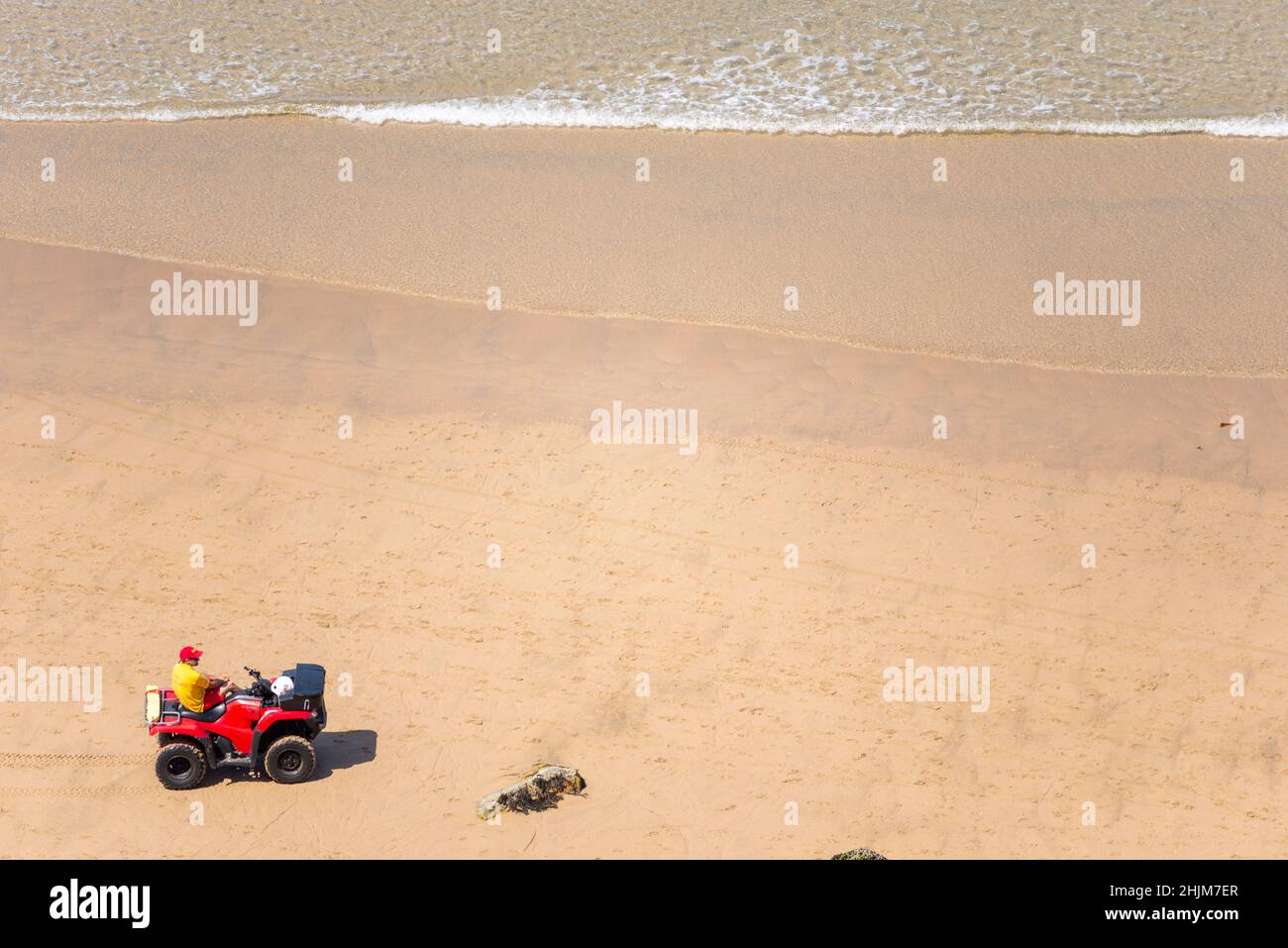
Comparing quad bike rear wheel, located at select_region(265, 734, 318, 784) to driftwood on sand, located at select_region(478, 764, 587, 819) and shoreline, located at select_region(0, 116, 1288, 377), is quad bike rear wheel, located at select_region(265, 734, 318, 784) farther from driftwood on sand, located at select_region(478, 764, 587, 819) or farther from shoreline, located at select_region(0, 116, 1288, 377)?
shoreline, located at select_region(0, 116, 1288, 377)

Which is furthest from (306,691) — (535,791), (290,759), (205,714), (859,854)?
(859,854)

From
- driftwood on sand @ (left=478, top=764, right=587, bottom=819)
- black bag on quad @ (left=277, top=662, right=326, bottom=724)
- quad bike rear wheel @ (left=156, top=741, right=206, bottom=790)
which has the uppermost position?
black bag on quad @ (left=277, top=662, right=326, bottom=724)

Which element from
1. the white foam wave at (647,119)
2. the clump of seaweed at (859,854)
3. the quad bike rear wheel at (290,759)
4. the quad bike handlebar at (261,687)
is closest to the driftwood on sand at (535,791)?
the quad bike rear wheel at (290,759)

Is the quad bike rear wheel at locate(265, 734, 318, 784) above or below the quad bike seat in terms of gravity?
below

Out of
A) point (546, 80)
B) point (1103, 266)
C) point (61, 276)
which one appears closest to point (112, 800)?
point (61, 276)

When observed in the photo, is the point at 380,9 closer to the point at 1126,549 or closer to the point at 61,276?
the point at 61,276

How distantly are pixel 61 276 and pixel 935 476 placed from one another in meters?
9.32

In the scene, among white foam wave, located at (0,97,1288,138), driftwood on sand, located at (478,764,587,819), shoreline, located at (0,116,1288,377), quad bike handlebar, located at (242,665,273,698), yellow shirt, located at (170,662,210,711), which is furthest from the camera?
white foam wave, located at (0,97,1288,138)

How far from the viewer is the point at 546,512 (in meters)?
11.1


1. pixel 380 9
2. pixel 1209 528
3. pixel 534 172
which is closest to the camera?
pixel 1209 528

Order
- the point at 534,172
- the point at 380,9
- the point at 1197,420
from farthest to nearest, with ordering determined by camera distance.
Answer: the point at 380,9 < the point at 534,172 < the point at 1197,420

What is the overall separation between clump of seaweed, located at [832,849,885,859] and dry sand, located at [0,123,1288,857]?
0.15 metres

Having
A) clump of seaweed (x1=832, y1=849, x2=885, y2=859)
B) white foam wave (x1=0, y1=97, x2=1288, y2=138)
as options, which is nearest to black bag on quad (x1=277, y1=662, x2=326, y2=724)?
clump of seaweed (x1=832, y1=849, x2=885, y2=859)

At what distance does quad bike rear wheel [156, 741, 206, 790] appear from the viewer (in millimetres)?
8547
